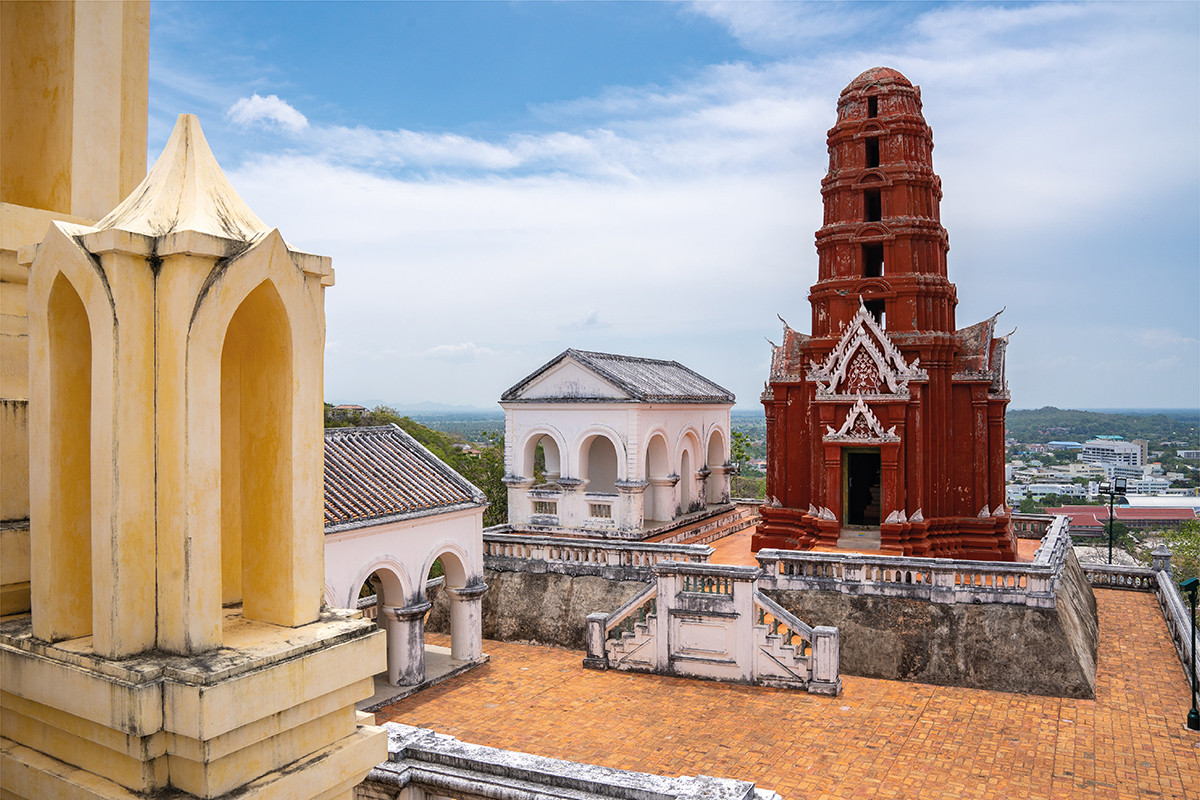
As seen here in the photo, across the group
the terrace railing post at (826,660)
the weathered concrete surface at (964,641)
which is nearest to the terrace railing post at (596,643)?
the weathered concrete surface at (964,641)

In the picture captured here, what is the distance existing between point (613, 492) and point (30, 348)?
82.5 feet

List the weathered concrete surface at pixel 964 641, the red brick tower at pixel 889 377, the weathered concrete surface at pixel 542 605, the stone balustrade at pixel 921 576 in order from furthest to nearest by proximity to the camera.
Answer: the red brick tower at pixel 889 377
the weathered concrete surface at pixel 542 605
the stone balustrade at pixel 921 576
the weathered concrete surface at pixel 964 641

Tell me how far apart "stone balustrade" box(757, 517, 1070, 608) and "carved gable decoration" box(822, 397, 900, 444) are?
4.08m

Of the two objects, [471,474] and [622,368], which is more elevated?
[622,368]

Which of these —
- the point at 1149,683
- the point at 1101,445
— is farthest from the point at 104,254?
the point at 1101,445

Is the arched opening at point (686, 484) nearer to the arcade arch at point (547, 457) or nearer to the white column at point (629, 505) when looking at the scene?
the arcade arch at point (547, 457)

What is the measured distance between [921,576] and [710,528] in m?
10.6

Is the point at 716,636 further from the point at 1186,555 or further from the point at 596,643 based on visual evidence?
the point at 1186,555

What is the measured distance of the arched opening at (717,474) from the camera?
32531mm

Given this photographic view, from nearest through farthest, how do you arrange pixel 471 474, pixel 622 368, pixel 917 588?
pixel 917 588 → pixel 622 368 → pixel 471 474

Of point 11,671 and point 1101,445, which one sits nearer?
point 11,671

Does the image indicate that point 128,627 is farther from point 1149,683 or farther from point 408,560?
point 1149,683

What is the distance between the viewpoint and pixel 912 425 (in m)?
21.3

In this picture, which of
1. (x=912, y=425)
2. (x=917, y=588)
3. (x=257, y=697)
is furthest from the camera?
(x=912, y=425)
